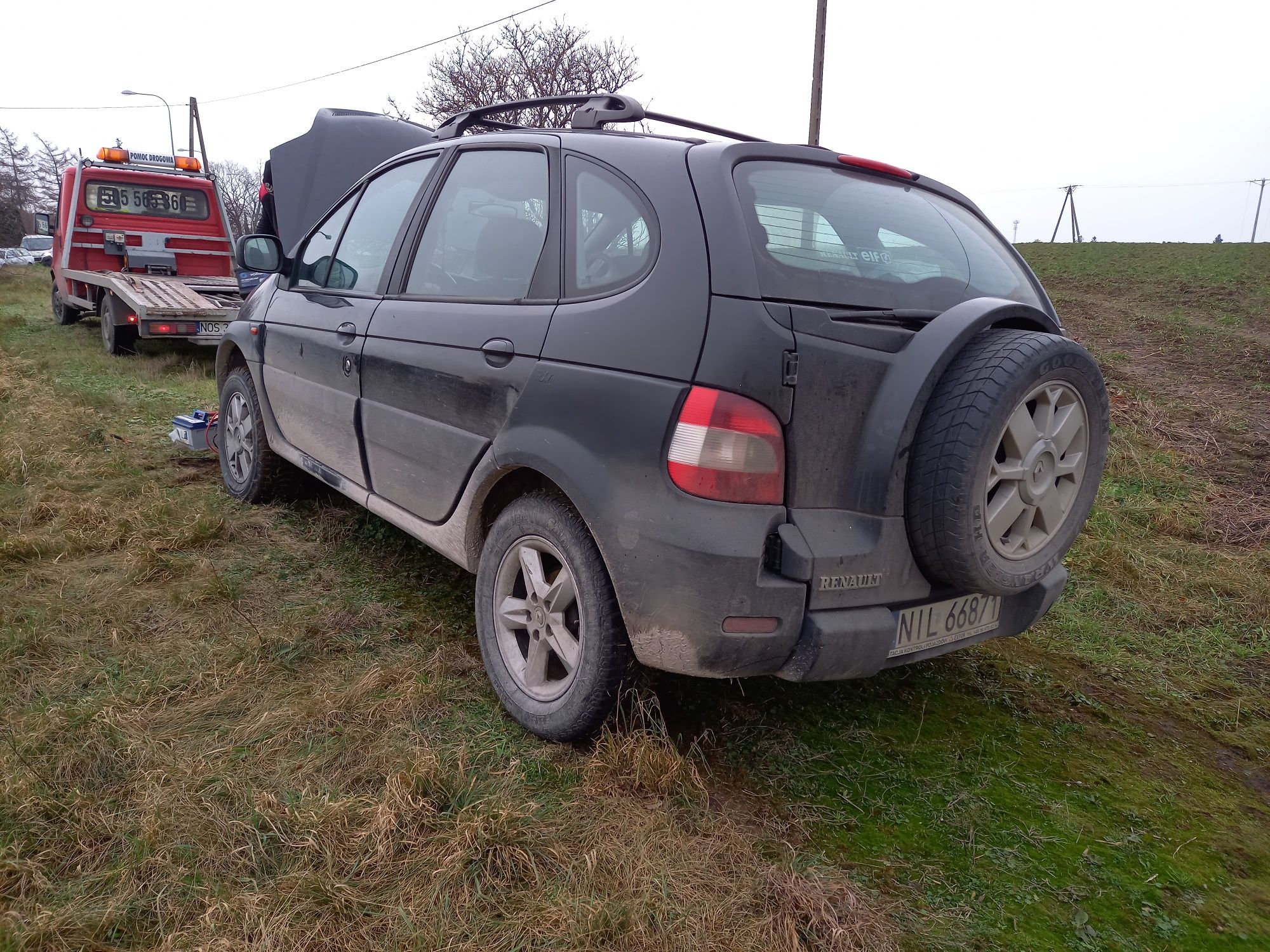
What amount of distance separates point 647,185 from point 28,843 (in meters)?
2.23

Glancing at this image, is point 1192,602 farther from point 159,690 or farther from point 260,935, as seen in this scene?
point 159,690

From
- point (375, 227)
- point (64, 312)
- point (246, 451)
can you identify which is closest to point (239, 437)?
point (246, 451)

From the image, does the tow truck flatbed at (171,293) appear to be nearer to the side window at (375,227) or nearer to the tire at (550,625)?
the side window at (375,227)

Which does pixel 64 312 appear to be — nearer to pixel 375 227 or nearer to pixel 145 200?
pixel 145 200

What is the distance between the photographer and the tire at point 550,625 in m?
2.32

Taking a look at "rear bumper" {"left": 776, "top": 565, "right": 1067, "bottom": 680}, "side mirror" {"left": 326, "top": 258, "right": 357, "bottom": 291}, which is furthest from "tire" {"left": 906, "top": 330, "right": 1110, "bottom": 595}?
"side mirror" {"left": 326, "top": 258, "right": 357, "bottom": 291}

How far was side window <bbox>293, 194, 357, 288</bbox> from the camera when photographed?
3.91 meters

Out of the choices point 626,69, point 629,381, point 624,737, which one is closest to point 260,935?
point 624,737

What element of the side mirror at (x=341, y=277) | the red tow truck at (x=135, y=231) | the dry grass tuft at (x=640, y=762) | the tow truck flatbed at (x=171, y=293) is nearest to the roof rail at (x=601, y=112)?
the side mirror at (x=341, y=277)

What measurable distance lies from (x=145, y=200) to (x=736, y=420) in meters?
12.3

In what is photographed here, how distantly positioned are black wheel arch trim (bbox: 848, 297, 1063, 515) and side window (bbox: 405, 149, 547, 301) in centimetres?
116

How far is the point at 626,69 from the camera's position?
21.5 m

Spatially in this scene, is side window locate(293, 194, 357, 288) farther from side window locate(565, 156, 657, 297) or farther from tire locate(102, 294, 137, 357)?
tire locate(102, 294, 137, 357)

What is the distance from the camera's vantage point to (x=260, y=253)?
13.3 feet
